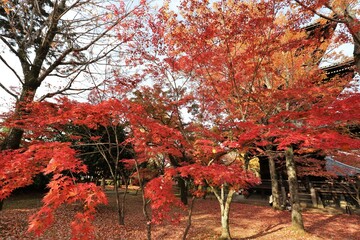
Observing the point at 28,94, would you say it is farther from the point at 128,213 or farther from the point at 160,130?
the point at 128,213

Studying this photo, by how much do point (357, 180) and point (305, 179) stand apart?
422 cm

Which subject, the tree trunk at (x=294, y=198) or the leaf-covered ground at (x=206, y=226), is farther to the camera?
the tree trunk at (x=294, y=198)

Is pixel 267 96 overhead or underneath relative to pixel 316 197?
overhead

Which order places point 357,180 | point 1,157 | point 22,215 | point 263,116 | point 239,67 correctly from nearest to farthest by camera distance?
point 1,157 → point 239,67 → point 263,116 → point 22,215 → point 357,180

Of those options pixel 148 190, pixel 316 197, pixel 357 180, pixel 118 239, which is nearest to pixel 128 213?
pixel 118 239

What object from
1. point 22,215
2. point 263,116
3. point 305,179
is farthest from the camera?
point 305,179

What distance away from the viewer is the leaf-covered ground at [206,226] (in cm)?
981

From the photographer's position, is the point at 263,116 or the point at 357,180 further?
the point at 357,180

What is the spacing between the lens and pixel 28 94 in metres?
7.07

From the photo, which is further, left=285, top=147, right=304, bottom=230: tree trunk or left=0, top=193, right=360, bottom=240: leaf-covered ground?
left=285, top=147, right=304, bottom=230: tree trunk

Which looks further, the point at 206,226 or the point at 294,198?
the point at 206,226

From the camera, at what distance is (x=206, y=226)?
455 inches

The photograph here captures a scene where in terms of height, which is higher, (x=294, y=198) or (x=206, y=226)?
(x=294, y=198)

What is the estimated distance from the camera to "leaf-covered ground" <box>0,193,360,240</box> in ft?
32.2
